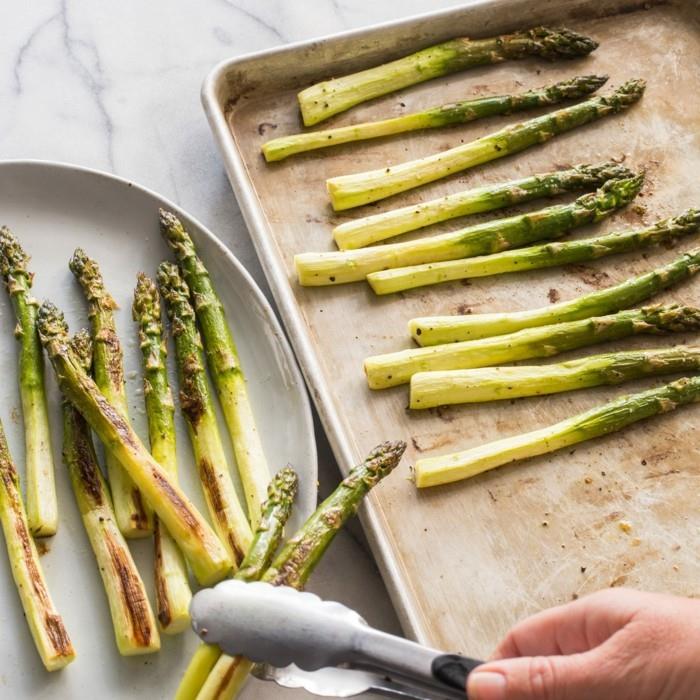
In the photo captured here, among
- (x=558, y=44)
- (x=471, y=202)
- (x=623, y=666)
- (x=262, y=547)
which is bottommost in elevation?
(x=262, y=547)

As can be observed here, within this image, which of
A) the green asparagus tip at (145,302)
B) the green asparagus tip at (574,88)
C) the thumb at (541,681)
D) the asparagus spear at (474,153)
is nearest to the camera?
the thumb at (541,681)

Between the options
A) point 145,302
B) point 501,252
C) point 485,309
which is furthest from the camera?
point 501,252

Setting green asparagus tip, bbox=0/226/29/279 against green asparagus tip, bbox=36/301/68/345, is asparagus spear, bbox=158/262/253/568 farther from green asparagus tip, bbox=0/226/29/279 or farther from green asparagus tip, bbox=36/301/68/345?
green asparagus tip, bbox=0/226/29/279

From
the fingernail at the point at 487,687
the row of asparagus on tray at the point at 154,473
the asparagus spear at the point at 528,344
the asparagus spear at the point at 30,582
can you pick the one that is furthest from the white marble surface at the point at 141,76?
the fingernail at the point at 487,687

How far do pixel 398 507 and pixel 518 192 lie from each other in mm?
1397

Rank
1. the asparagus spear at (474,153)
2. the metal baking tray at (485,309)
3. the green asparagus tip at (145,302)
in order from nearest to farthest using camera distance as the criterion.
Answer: the metal baking tray at (485,309)
the green asparagus tip at (145,302)
the asparagus spear at (474,153)

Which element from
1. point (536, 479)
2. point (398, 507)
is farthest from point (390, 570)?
point (536, 479)

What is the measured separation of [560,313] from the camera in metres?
3.62

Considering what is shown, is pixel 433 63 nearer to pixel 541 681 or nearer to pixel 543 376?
pixel 543 376

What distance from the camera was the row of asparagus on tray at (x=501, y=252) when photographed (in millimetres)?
3443

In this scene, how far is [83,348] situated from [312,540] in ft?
3.40

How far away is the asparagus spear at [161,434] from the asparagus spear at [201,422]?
0.17ft

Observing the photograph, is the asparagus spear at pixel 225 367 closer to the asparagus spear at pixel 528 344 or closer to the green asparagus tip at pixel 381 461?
the green asparagus tip at pixel 381 461

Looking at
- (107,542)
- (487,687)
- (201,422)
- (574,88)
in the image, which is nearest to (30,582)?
(107,542)
